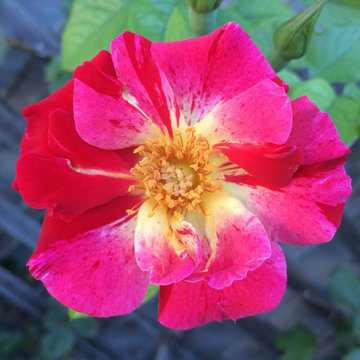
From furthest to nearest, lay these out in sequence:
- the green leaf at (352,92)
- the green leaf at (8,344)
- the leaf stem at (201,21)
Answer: the green leaf at (8,344)
the green leaf at (352,92)
the leaf stem at (201,21)

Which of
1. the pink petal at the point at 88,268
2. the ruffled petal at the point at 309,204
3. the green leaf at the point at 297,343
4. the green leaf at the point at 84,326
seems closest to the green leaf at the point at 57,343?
the green leaf at the point at 84,326

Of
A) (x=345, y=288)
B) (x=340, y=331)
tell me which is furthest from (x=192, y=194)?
(x=340, y=331)

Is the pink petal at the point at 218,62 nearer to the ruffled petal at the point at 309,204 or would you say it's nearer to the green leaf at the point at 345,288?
the ruffled petal at the point at 309,204

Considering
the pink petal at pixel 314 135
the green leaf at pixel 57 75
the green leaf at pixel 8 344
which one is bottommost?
the green leaf at pixel 8 344

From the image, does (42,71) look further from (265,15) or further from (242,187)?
(242,187)

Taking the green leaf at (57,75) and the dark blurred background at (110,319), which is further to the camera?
the dark blurred background at (110,319)

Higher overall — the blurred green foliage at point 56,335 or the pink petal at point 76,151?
the pink petal at point 76,151

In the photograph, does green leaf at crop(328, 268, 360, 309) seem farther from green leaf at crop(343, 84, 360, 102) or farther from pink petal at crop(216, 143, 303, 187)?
pink petal at crop(216, 143, 303, 187)

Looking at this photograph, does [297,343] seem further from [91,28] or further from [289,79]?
[91,28]
